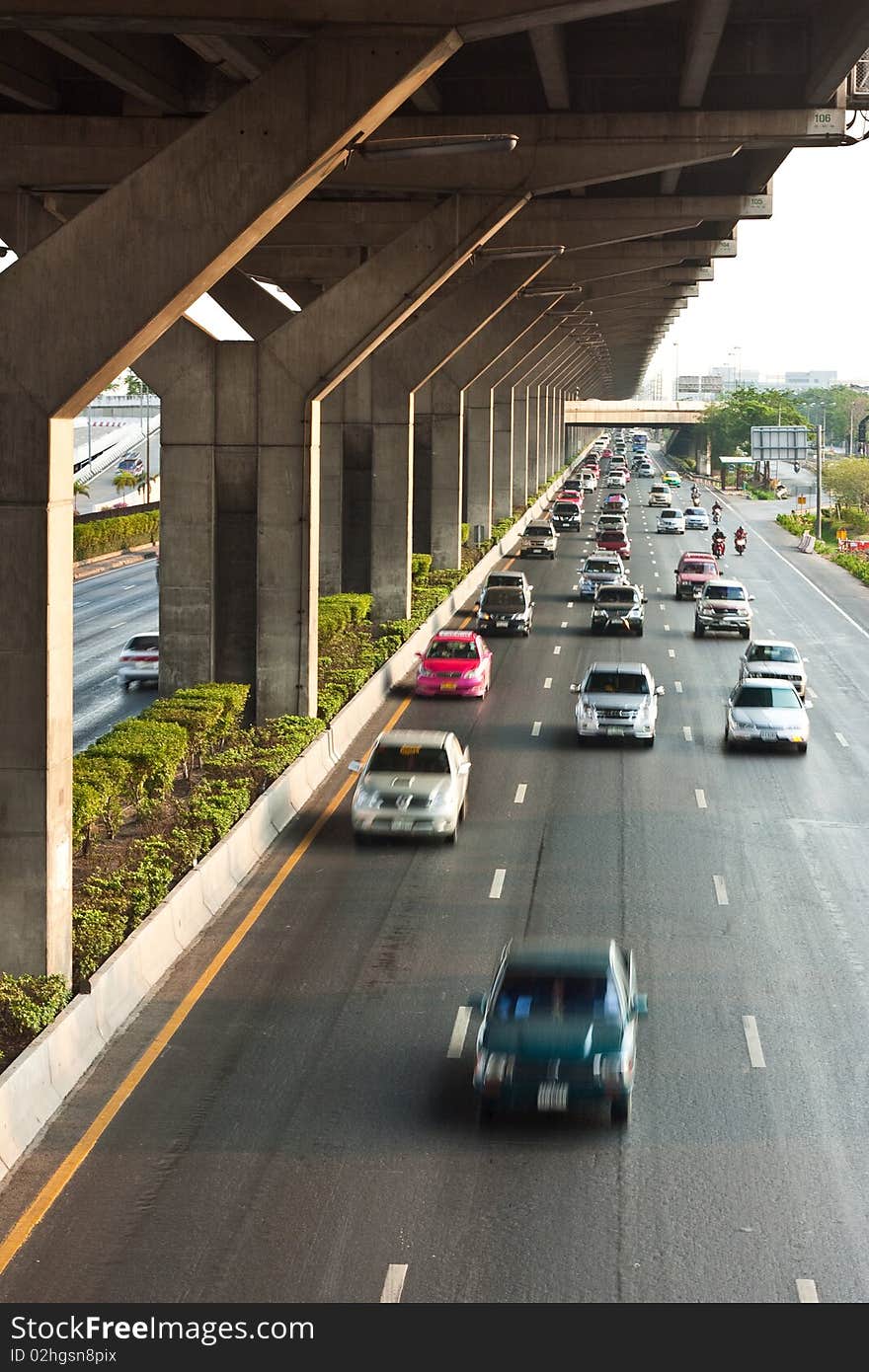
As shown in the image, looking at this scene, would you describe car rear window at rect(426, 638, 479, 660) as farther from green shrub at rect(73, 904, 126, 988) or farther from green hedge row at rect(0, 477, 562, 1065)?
green shrub at rect(73, 904, 126, 988)

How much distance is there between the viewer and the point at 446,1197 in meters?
15.4

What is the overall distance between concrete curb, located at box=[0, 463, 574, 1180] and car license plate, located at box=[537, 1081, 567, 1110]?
14.3 feet

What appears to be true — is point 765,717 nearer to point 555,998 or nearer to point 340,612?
point 340,612

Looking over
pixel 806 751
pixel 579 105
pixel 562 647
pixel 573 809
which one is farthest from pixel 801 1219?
pixel 562 647

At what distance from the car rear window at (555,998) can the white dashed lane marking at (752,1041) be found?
240 centimetres

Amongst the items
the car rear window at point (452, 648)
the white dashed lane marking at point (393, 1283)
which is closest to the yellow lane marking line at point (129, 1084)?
the white dashed lane marking at point (393, 1283)

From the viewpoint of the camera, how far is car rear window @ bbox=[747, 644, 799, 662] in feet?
146

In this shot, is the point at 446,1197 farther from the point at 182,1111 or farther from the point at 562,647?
the point at 562,647

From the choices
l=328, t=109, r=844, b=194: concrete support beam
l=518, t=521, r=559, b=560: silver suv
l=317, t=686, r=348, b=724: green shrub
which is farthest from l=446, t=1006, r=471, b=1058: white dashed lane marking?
l=518, t=521, r=559, b=560: silver suv

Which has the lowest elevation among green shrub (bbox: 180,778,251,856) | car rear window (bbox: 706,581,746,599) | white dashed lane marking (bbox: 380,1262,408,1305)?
white dashed lane marking (bbox: 380,1262,408,1305)

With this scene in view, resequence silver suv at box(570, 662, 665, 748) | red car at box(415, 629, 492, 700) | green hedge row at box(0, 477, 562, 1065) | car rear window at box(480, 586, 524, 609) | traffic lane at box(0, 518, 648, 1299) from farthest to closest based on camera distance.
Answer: car rear window at box(480, 586, 524, 609) < red car at box(415, 629, 492, 700) < silver suv at box(570, 662, 665, 748) < green hedge row at box(0, 477, 562, 1065) < traffic lane at box(0, 518, 648, 1299)

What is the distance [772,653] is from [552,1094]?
28.8 metres

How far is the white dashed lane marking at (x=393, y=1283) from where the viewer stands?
528 inches
